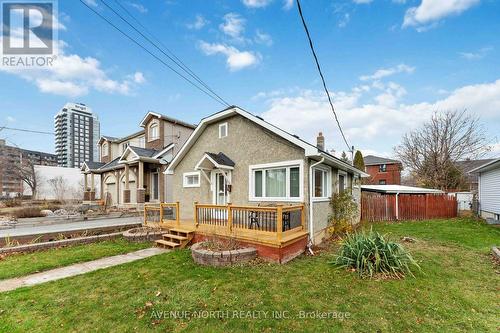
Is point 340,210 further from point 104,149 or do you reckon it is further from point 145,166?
point 104,149

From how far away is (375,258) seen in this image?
17.9 ft

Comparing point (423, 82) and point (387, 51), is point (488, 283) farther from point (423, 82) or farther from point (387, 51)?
point (423, 82)

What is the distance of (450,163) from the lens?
23250mm

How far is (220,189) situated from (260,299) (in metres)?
6.53

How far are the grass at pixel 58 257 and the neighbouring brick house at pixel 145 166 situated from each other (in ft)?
25.6

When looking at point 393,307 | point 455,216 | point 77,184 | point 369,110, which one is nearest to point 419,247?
point 393,307

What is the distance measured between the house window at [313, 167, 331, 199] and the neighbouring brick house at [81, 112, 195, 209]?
39.2 feet

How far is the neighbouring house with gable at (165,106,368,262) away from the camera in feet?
23.5

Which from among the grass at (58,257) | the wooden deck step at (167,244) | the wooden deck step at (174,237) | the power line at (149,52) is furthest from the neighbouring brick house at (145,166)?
the wooden deck step at (167,244)

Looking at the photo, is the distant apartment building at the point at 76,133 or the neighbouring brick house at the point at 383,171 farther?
the neighbouring brick house at the point at 383,171

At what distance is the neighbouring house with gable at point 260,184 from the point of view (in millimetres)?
7148

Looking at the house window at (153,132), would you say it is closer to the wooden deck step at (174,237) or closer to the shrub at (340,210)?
the wooden deck step at (174,237)

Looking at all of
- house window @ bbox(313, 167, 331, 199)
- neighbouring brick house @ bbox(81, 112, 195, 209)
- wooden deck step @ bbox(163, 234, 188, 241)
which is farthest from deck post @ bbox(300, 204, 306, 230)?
neighbouring brick house @ bbox(81, 112, 195, 209)

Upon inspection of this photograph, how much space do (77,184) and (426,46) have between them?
39294 mm
